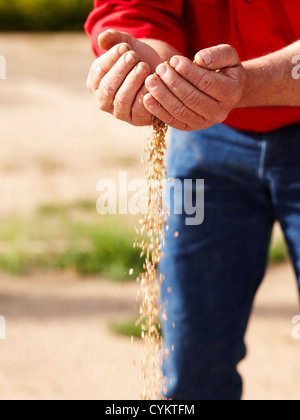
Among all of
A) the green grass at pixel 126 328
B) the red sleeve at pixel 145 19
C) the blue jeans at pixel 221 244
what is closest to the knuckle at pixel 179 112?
the red sleeve at pixel 145 19

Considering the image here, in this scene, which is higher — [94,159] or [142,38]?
[94,159]

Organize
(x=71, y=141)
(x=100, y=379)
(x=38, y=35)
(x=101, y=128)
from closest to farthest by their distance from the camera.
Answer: (x=100, y=379), (x=71, y=141), (x=101, y=128), (x=38, y=35)

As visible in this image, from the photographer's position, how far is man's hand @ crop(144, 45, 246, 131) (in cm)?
143

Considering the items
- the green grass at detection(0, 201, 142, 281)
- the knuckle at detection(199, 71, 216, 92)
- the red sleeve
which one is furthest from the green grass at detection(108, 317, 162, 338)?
the knuckle at detection(199, 71, 216, 92)

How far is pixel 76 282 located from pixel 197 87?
98.2 inches

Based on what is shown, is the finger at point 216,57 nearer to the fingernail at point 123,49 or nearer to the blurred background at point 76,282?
the fingernail at point 123,49

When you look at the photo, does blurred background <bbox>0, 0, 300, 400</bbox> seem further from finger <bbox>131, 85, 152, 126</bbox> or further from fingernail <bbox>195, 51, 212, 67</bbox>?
fingernail <bbox>195, 51, 212, 67</bbox>

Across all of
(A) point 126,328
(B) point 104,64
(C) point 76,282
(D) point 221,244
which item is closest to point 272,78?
(B) point 104,64

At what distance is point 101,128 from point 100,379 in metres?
4.22

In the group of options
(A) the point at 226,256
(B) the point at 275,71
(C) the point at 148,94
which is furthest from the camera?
(A) the point at 226,256

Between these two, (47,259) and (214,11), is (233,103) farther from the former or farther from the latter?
(47,259)

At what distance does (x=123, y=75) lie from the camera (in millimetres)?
1482

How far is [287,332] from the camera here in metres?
3.39
